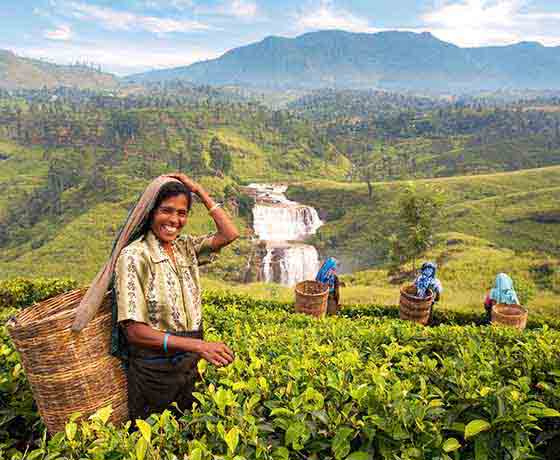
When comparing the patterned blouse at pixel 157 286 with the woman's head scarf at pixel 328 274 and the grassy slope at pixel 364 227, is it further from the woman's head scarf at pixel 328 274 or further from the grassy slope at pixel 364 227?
the grassy slope at pixel 364 227

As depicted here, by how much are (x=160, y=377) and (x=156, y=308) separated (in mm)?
464

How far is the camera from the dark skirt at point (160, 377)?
260 centimetres

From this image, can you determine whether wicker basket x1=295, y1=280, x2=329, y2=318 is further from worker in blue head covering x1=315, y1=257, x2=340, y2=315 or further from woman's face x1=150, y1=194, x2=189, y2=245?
woman's face x1=150, y1=194, x2=189, y2=245

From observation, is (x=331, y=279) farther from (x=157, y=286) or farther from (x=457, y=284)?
(x=457, y=284)

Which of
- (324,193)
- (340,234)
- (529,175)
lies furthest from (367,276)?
(529,175)

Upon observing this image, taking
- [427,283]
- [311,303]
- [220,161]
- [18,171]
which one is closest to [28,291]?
[311,303]

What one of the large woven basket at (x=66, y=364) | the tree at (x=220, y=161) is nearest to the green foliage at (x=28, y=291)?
the large woven basket at (x=66, y=364)

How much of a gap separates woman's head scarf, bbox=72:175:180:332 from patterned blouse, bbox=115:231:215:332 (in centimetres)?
7

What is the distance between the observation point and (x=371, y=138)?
129 m

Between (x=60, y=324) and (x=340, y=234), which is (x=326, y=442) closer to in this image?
(x=60, y=324)

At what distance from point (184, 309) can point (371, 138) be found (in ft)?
438

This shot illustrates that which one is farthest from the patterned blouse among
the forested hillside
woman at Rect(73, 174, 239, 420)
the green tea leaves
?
the forested hillside

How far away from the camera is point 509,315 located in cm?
870

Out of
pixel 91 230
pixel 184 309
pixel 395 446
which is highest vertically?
pixel 184 309
